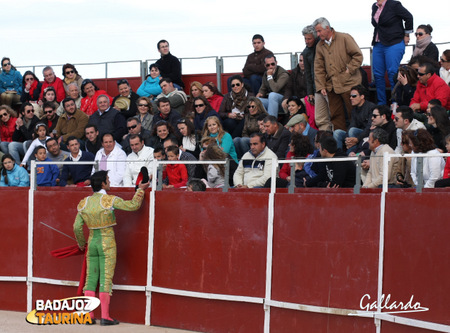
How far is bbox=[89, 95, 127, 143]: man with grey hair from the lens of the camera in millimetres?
15352

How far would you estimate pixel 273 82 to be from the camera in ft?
48.5

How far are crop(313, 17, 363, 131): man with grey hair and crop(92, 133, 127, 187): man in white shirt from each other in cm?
301

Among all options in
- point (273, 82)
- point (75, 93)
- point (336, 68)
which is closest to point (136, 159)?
point (273, 82)

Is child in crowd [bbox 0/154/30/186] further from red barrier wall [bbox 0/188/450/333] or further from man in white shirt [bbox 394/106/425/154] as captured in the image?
man in white shirt [bbox 394/106/425/154]

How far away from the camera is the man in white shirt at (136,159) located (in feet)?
41.1

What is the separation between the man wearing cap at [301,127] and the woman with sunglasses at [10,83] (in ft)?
24.4

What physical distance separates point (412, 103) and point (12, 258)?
5912mm

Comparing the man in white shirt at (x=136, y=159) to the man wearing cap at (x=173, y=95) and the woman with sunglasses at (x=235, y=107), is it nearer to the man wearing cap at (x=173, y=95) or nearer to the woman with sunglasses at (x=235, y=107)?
the woman with sunglasses at (x=235, y=107)

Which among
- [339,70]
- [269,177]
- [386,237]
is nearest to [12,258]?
[269,177]

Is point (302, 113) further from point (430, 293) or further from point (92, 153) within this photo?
point (430, 293)

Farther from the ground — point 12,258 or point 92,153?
point 92,153

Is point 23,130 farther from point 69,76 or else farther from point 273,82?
point 273,82

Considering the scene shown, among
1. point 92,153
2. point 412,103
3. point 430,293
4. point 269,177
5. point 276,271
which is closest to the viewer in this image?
point 430,293

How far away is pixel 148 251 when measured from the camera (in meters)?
12.0
